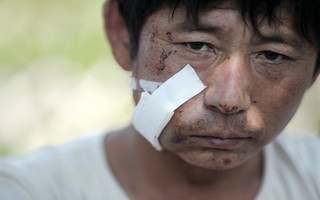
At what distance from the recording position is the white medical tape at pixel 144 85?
78.3 inches

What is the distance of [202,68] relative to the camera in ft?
6.29

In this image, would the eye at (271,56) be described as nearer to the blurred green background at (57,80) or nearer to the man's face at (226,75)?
the man's face at (226,75)

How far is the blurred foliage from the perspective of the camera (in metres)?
4.34

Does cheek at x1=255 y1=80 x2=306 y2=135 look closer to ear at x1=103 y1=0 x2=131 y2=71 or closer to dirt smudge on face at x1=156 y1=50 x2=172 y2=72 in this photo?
dirt smudge on face at x1=156 y1=50 x2=172 y2=72

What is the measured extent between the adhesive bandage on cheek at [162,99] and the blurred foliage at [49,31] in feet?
7.87

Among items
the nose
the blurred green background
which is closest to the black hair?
the nose

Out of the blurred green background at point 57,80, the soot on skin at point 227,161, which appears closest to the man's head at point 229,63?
the soot on skin at point 227,161

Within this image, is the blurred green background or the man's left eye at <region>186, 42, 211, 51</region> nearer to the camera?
the man's left eye at <region>186, 42, 211, 51</region>

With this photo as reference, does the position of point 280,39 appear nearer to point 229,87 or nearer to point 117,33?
point 229,87

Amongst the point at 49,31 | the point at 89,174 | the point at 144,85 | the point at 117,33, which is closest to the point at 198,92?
the point at 144,85

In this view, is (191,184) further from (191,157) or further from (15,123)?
(15,123)

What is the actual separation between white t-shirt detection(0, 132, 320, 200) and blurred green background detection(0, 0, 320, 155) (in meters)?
1.43

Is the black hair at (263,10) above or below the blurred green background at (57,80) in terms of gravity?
above

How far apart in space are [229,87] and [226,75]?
1.7 inches
